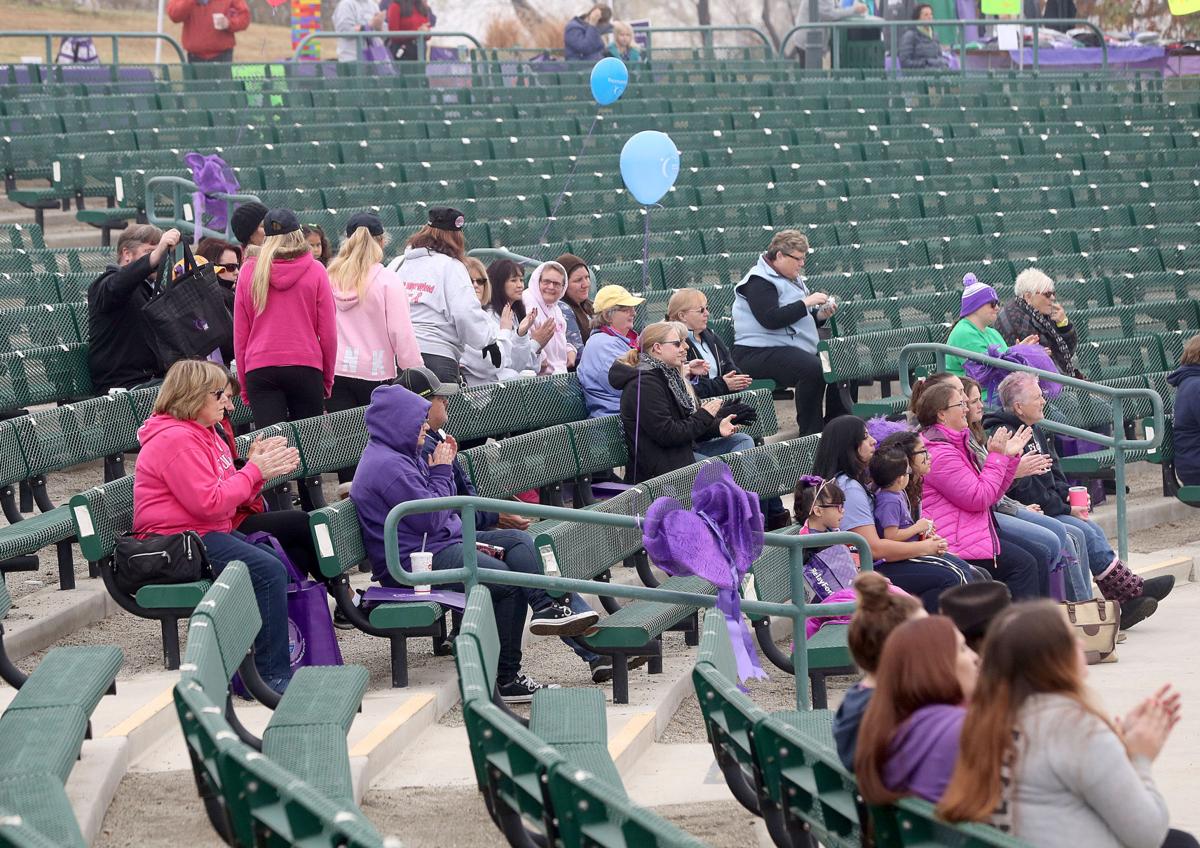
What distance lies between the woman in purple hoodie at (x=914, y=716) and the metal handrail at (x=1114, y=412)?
223 inches

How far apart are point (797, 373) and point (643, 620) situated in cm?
413

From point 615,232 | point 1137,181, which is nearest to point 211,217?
point 615,232

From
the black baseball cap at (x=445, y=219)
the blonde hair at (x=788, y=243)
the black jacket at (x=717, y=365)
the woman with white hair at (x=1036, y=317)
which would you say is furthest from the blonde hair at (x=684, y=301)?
the woman with white hair at (x=1036, y=317)

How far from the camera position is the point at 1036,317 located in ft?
34.4

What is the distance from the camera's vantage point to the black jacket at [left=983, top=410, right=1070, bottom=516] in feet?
28.4

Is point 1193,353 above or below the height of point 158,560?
below

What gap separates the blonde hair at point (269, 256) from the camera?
7727 millimetres

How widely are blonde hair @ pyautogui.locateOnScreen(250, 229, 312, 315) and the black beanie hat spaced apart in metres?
0.79

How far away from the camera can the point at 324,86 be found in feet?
55.5

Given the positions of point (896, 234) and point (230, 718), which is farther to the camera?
point (896, 234)

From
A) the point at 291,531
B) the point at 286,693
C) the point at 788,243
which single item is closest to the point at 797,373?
the point at 788,243

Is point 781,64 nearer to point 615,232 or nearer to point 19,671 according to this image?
point 615,232

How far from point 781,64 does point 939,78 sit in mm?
1780

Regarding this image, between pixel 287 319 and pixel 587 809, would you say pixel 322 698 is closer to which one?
pixel 587 809
